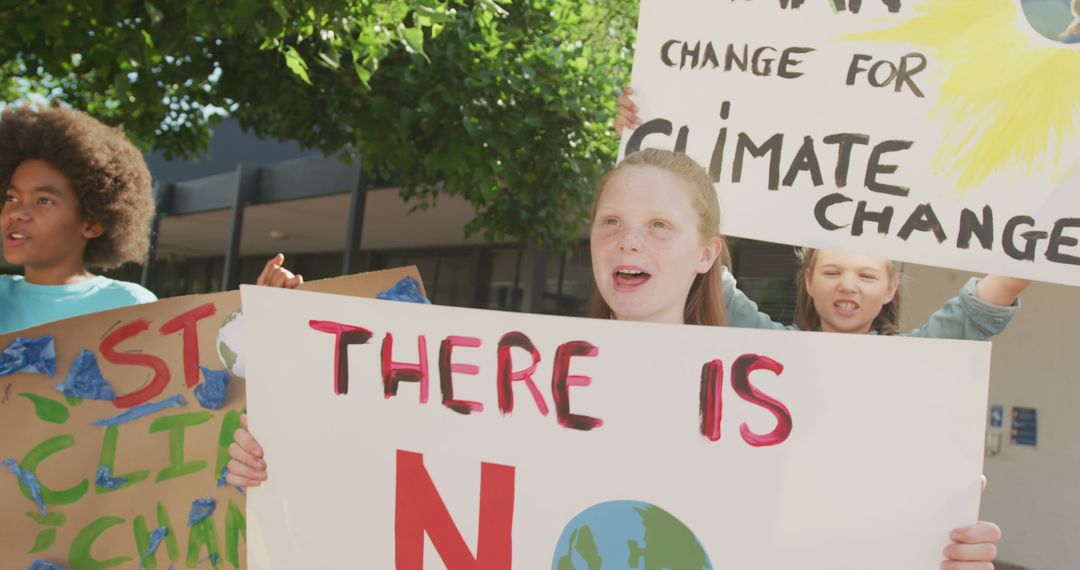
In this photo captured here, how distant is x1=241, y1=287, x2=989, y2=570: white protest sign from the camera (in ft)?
4.19

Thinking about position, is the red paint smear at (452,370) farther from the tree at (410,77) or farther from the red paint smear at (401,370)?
the tree at (410,77)

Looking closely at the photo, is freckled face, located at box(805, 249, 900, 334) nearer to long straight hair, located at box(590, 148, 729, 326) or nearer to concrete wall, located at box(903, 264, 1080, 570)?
long straight hair, located at box(590, 148, 729, 326)

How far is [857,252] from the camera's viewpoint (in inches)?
70.3

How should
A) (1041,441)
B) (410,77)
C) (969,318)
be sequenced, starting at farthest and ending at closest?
1. (1041,441)
2. (410,77)
3. (969,318)

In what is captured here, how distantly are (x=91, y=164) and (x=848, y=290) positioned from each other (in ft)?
6.28

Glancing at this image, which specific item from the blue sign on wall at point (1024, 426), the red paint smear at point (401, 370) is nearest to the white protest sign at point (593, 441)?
the red paint smear at point (401, 370)

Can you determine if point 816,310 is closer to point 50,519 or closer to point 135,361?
point 135,361

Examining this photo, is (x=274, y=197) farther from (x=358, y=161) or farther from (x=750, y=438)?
(x=750, y=438)

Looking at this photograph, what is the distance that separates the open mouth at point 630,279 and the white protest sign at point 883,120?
355 millimetres

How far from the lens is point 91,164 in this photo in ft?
7.90

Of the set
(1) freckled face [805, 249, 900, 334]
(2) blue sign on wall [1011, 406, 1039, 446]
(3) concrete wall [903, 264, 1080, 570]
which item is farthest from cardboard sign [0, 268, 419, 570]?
(2) blue sign on wall [1011, 406, 1039, 446]

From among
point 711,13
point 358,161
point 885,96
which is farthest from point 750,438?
point 358,161

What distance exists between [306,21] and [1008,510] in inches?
207

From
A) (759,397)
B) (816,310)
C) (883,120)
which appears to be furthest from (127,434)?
(883,120)
